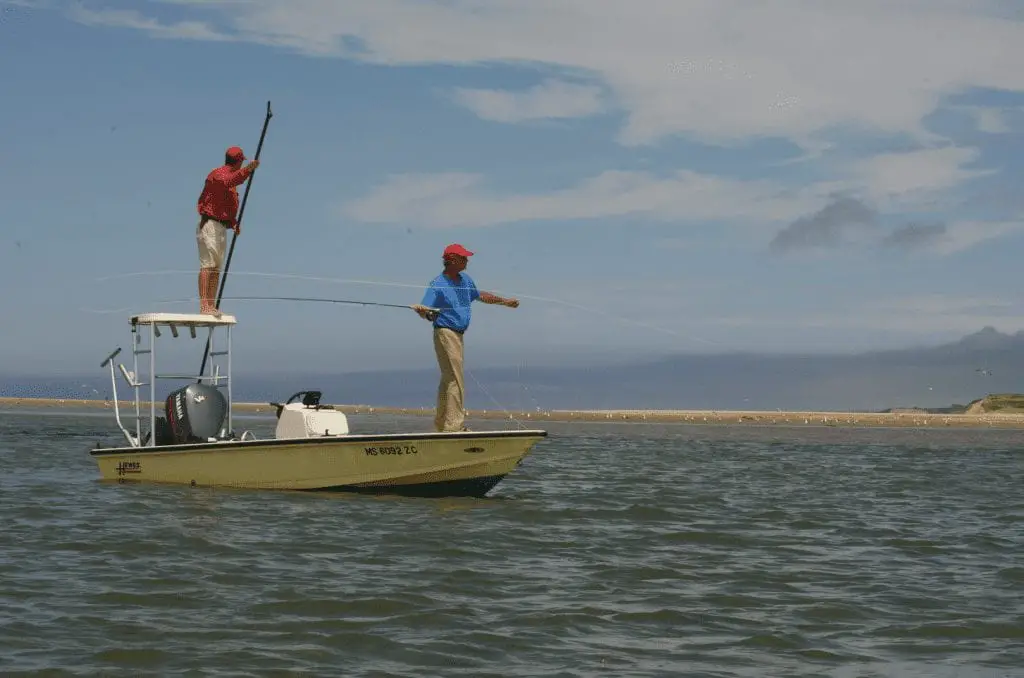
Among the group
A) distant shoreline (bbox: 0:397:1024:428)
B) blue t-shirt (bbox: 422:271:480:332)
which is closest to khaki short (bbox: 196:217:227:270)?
blue t-shirt (bbox: 422:271:480:332)

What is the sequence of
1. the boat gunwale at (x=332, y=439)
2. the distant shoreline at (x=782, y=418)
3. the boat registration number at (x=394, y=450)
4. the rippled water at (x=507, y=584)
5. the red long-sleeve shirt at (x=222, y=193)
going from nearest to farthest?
the rippled water at (x=507, y=584)
the boat gunwale at (x=332, y=439)
the boat registration number at (x=394, y=450)
the red long-sleeve shirt at (x=222, y=193)
the distant shoreline at (x=782, y=418)

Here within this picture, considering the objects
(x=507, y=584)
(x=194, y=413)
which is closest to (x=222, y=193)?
(x=194, y=413)

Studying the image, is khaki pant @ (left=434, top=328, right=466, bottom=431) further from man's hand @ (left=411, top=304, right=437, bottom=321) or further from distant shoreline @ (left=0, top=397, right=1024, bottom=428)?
distant shoreline @ (left=0, top=397, right=1024, bottom=428)

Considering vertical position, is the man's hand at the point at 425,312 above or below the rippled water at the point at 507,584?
above

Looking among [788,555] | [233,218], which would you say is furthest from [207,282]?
[788,555]

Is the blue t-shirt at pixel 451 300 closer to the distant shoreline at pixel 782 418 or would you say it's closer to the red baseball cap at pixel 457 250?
the red baseball cap at pixel 457 250

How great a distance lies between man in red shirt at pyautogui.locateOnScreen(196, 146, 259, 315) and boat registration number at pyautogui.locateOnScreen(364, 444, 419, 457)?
11.7 feet

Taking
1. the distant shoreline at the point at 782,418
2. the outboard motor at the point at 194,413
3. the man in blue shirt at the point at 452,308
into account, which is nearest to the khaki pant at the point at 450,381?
the man in blue shirt at the point at 452,308

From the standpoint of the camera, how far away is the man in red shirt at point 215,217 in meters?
19.0

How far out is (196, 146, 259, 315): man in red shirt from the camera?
1897 cm

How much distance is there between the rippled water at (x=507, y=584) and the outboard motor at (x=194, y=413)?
1.18m

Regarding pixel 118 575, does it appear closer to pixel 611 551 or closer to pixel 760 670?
pixel 611 551

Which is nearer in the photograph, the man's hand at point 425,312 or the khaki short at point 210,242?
the man's hand at point 425,312

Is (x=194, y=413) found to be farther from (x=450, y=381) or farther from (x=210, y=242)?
(x=450, y=381)
